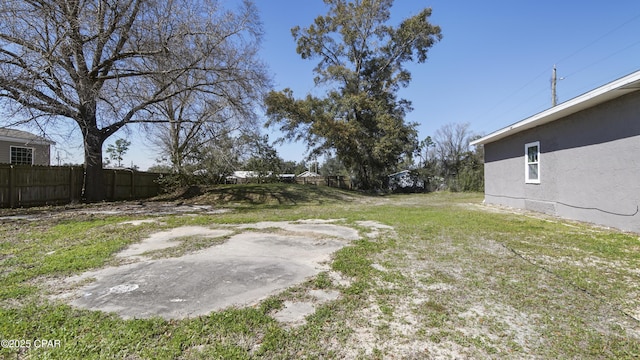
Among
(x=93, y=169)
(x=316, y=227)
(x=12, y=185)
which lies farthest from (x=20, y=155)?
(x=316, y=227)

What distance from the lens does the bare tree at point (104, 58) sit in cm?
753

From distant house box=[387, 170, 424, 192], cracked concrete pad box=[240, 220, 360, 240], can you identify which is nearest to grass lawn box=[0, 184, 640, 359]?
cracked concrete pad box=[240, 220, 360, 240]

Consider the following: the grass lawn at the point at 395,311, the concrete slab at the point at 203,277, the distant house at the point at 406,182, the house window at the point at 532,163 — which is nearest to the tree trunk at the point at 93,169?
the grass lawn at the point at 395,311

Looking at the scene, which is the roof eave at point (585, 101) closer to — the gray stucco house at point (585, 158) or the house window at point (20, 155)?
the gray stucco house at point (585, 158)

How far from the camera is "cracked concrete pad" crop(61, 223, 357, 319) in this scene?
8.40ft

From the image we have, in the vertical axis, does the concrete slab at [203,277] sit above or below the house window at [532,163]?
below

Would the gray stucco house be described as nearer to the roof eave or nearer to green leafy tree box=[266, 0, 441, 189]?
the roof eave

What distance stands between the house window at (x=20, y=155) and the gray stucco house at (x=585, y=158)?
21578mm

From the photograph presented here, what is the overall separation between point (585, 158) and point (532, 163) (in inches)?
87.4

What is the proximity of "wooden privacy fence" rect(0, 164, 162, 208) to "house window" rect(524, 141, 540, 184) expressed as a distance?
15.4 meters

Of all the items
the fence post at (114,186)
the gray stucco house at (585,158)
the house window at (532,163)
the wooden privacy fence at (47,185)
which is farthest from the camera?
the fence post at (114,186)

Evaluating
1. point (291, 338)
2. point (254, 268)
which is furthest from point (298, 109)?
point (291, 338)

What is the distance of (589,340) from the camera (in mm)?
2090

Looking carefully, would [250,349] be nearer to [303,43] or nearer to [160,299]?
[160,299]
